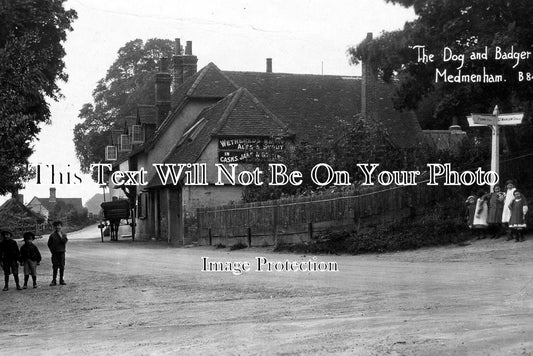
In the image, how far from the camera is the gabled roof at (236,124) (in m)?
42.6

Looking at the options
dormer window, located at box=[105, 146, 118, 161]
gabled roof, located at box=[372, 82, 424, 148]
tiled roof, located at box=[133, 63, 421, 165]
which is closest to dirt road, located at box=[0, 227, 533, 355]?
tiled roof, located at box=[133, 63, 421, 165]

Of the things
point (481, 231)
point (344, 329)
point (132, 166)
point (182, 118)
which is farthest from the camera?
point (132, 166)

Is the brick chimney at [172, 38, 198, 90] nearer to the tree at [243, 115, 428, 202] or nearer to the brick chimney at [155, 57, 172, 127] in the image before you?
the brick chimney at [155, 57, 172, 127]

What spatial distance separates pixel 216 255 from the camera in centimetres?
3209

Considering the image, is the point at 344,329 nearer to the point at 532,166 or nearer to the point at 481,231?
the point at 481,231

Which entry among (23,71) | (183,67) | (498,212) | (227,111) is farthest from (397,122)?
(23,71)

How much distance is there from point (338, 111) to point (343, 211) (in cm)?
2282

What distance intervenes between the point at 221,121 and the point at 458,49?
17319 mm

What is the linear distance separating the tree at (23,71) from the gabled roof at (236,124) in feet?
26.2

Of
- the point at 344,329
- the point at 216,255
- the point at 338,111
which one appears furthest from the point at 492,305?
the point at 338,111

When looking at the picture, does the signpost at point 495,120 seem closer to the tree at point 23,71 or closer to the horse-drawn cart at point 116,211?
the tree at point 23,71

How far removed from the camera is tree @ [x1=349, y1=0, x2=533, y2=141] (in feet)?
88.5

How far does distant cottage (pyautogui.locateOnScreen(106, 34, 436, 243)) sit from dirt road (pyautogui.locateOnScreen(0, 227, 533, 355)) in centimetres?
1645

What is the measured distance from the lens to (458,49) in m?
27.8
